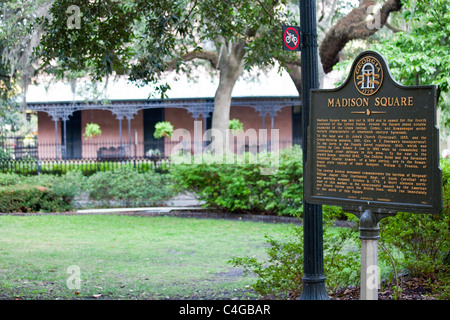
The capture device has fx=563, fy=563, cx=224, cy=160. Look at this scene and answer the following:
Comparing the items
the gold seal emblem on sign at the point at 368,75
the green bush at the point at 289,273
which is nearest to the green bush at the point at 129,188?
the green bush at the point at 289,273

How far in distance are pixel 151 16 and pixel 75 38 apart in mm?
1342

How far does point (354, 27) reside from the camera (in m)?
16.8

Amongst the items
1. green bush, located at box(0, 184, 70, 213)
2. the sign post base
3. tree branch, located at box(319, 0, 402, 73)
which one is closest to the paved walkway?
green bush, located at box(0, 184, 70, 213)

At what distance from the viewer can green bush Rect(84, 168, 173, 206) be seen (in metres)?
16.6

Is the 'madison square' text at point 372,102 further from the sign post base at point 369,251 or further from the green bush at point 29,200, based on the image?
the green bush at point 29,200

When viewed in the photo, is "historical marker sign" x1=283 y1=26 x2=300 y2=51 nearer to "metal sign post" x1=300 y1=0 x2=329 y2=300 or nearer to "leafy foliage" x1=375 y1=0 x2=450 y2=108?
"metal sign post" x1=300 y1=0 x2=329 y2=300

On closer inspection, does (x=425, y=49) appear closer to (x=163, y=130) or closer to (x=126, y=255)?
(x=126, y=255)

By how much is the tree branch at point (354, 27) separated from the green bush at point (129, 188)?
6.52 m

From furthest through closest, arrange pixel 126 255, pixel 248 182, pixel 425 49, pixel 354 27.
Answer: pixel 354 27, pixel 248 182, pixel 425 49, pixel 126 255

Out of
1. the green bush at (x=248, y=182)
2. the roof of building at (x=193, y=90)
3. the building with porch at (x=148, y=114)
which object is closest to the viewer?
the green bush at (x=248, y=182)

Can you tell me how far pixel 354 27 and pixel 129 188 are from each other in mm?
8220

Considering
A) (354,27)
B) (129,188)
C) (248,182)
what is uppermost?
(354,27)

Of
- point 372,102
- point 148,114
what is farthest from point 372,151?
point 148,114

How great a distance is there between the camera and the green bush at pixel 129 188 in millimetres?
16578
